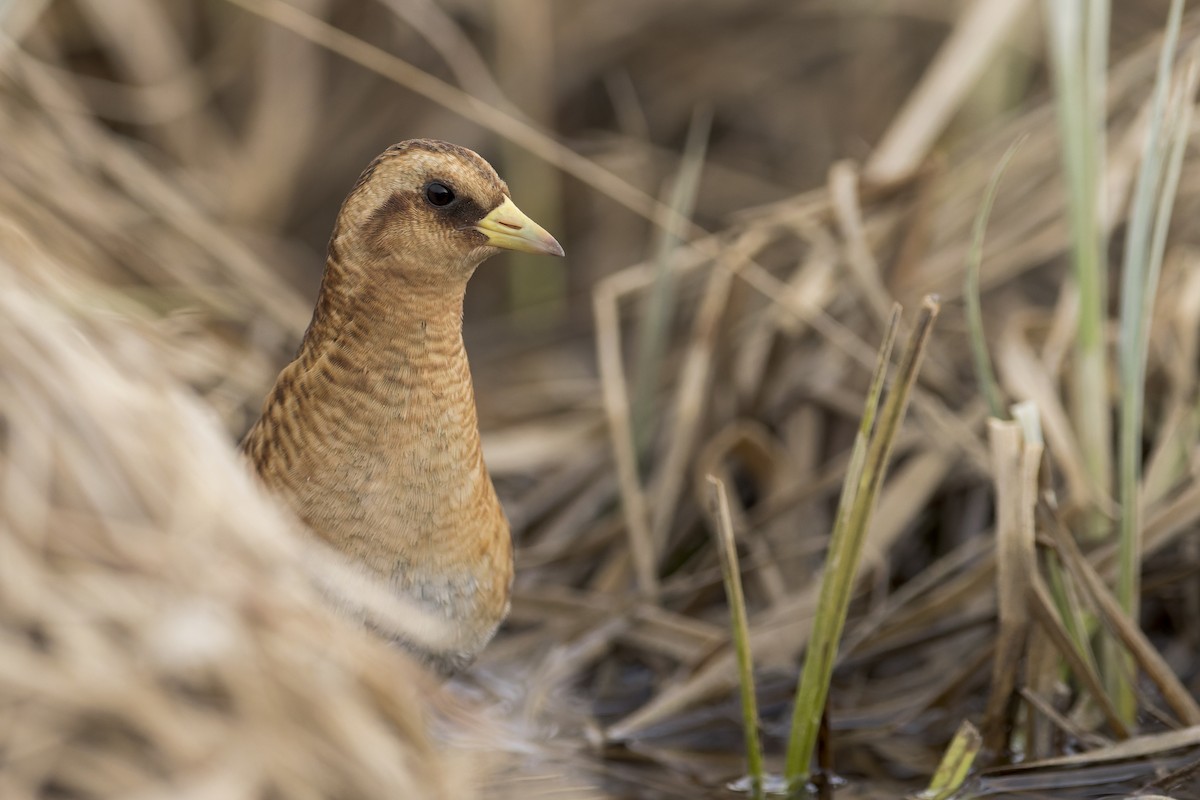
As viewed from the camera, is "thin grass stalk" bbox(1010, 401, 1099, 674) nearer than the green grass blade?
No

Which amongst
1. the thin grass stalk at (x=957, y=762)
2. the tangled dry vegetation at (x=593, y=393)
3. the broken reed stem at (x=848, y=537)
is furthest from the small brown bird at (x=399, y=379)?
the thin grass stalk at (x=957, y=762)

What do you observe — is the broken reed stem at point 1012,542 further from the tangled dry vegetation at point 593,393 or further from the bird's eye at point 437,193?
the bird's eye at point 437,193

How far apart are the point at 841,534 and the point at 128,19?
10.3 feet

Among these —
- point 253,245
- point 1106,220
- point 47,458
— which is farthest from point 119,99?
point 47,458

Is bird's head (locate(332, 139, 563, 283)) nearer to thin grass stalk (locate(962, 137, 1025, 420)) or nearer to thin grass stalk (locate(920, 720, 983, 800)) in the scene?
thin grass stalk (locate(962, 137, 1025, 420))

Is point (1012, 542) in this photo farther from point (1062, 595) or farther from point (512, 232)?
point (512, 232)

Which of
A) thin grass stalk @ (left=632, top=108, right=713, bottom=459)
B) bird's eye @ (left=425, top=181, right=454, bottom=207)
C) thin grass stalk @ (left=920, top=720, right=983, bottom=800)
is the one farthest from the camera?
thin grass stalk @ (left=632, top=108, right=713, bottom=459)

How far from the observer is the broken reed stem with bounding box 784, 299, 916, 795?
2.34m

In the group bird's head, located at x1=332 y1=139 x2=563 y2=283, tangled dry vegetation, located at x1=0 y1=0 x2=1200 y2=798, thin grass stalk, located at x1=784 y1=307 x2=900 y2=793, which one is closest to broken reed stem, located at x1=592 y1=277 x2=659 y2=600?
tangled dry vegetation, located at x1=0 y1=0 x2=1200 y2=798

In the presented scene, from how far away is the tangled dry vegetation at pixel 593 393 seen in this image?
1.71 meters

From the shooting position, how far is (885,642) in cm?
317

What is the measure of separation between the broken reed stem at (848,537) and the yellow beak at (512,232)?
1.72 feet

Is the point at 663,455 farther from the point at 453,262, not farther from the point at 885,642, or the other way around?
the point at 453,262

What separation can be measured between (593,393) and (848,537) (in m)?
1.73
